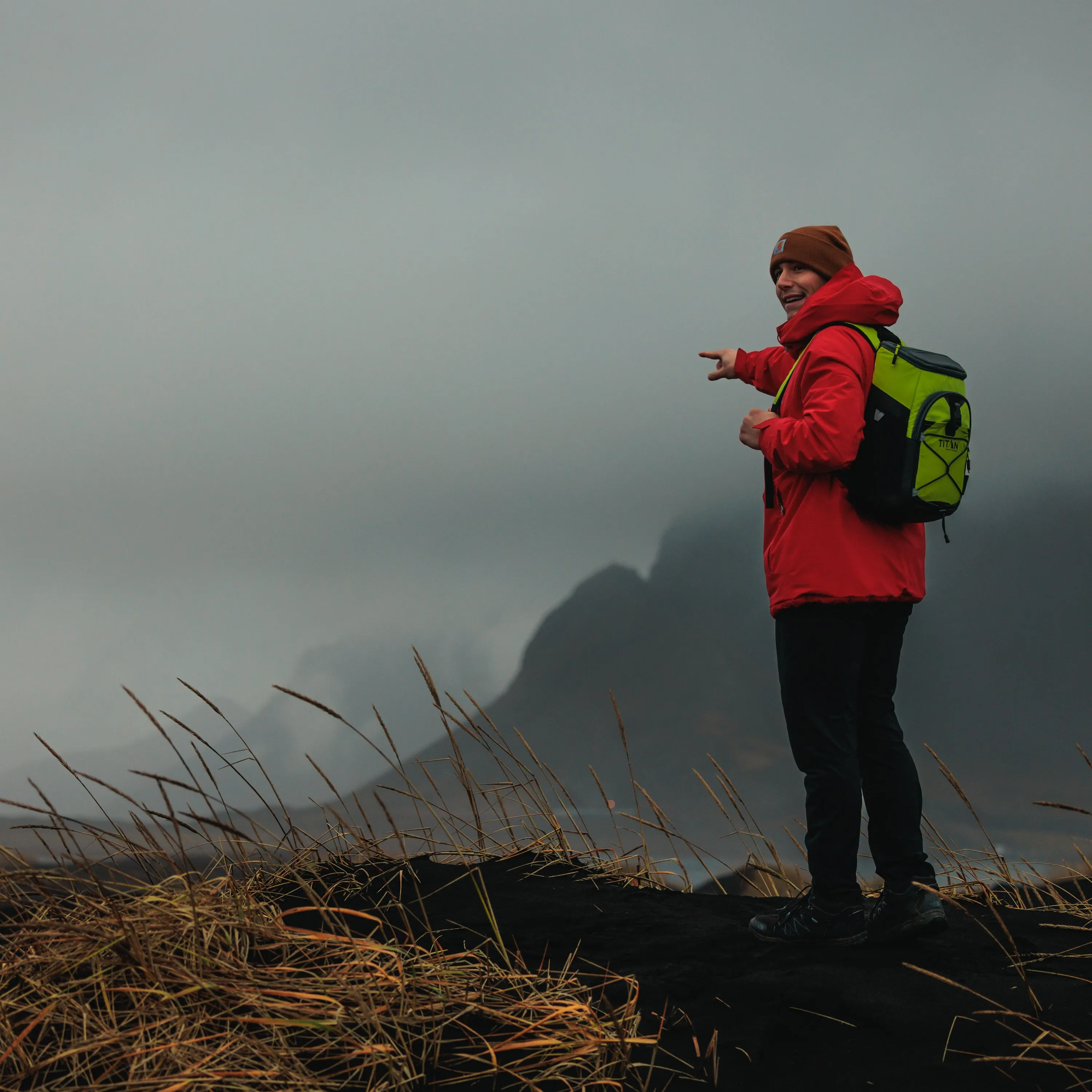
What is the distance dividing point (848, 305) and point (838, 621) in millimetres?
1055

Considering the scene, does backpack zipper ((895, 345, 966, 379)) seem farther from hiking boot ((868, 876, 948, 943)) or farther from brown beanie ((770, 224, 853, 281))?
hiking boot ((868, 876, 948, 943))

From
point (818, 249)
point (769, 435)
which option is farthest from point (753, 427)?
point (818, 249)

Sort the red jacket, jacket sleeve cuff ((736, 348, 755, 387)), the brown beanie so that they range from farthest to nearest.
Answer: jacket sleeve cuff ((736, 348, 755, 387)), the brown beanie, the red jacket

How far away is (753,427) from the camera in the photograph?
10.7 ft

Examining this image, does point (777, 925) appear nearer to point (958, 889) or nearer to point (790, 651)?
point (790, 651)

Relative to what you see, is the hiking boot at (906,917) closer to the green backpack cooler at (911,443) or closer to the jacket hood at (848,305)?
the green backpack cooler at (911,443)

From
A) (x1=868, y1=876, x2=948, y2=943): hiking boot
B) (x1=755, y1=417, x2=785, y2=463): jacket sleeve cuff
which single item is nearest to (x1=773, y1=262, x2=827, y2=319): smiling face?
(x1=755, y1=417, x2=785, y2=463): jacket sleeve cuff

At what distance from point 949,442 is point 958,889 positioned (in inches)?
74.7

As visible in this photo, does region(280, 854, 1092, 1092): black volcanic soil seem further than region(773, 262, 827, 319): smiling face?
No

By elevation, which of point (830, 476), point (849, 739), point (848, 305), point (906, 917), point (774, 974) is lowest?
point (906, 917)

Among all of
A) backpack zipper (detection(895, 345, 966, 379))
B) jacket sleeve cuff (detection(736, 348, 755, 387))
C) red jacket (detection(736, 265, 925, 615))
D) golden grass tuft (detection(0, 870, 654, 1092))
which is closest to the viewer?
golden grass tuft (detection(0, 870, 654, 1092))

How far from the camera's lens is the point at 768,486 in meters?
3.38

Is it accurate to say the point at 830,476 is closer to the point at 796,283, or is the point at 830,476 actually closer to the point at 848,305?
the point at 848,305

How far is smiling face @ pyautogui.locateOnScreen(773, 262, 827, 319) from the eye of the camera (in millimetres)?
3418
